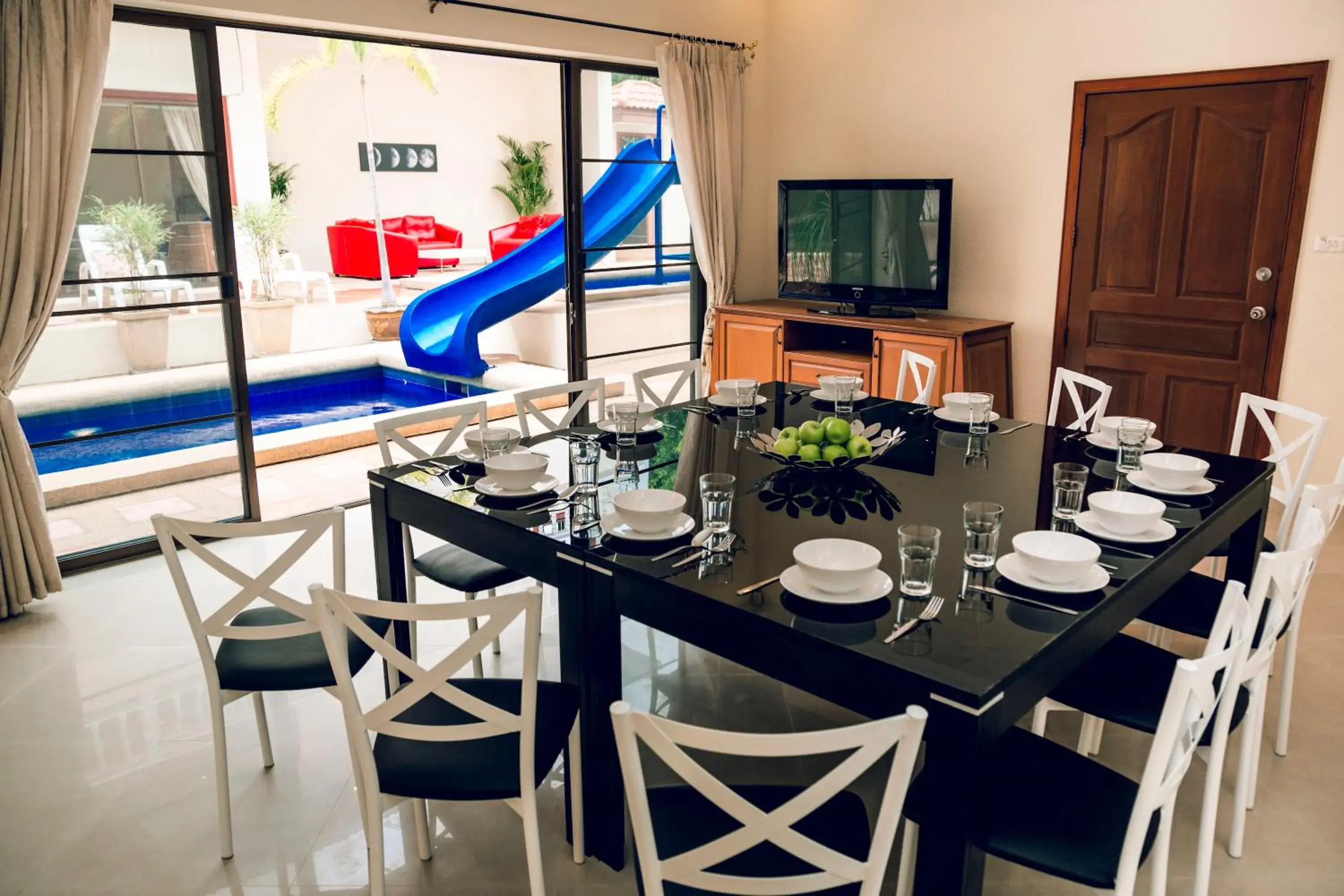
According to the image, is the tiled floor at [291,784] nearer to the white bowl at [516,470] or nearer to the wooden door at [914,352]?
the white bowl at [516,470]

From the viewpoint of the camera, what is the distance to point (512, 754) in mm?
1943

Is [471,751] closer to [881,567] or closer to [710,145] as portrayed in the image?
[881,567]

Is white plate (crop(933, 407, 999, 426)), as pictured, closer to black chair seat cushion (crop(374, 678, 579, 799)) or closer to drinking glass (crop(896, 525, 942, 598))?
drinking glass (crop(896, 525, 942, 598))

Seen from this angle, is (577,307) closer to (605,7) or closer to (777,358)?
(777,358)

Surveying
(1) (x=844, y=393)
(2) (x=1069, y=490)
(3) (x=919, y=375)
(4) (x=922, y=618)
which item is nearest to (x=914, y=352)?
(3) (x=919, y=375)

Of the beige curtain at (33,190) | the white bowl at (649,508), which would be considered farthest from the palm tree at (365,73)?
the white bowl at (649,508)

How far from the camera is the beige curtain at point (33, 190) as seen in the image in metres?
3.42

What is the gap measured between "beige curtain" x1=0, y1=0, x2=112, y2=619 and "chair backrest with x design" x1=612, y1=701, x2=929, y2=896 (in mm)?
3092

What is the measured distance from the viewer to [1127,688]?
2133 mm

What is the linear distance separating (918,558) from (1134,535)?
0.61 m

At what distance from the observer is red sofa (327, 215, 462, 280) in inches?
459

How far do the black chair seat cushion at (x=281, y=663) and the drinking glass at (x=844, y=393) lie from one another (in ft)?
5.51

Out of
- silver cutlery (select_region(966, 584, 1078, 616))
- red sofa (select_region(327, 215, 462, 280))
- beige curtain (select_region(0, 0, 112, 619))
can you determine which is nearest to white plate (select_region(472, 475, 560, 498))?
silver cutlery (select_region(966, 584, 1078, 616))

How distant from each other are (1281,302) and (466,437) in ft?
12.3
